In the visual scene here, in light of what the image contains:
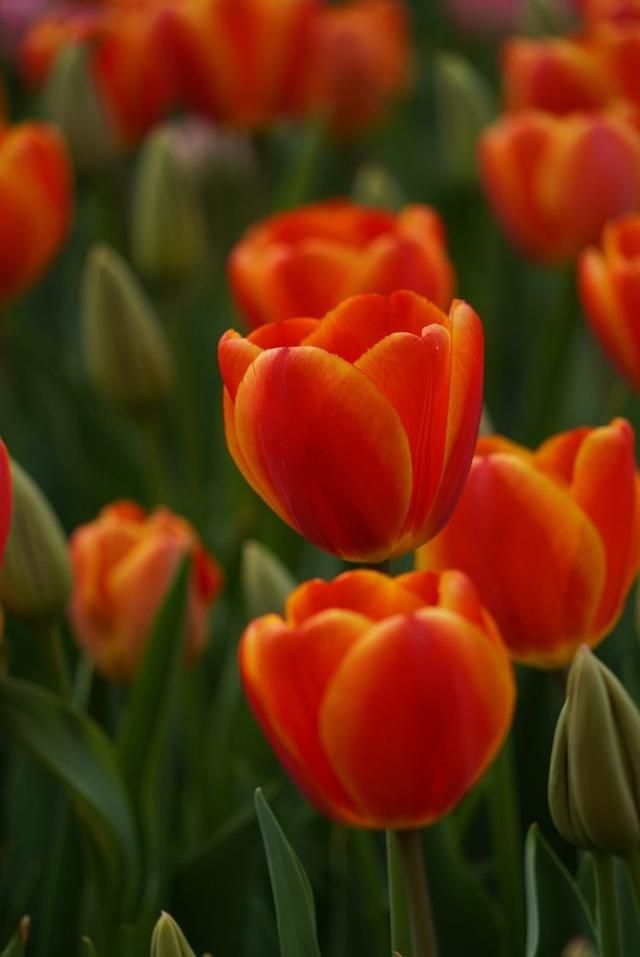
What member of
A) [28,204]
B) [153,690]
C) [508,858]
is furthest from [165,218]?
[508,858]

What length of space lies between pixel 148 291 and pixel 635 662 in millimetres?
843

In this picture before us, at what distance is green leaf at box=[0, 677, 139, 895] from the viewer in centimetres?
71

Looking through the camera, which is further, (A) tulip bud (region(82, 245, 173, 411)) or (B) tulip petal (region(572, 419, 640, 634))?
(A) tulip bud (region(82, 245, 173, 411))

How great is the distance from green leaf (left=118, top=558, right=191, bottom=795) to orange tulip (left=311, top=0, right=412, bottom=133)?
0.85 m

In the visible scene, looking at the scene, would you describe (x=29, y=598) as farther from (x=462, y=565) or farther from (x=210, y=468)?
(x=210, y=468)

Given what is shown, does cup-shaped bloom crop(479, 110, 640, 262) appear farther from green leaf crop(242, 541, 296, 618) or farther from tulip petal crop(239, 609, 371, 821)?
tulip petal crop(239, 609, 371, 821)

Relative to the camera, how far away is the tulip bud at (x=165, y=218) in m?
1.22

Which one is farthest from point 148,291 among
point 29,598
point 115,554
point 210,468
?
point 29,598

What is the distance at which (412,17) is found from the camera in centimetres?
243

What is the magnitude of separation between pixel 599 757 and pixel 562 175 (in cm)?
62

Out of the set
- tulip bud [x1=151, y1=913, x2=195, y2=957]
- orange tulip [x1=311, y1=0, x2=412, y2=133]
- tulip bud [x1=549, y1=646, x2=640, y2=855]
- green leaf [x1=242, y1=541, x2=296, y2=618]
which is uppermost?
tulip bud [x1=549, y1=646, x2=640, y2=855]

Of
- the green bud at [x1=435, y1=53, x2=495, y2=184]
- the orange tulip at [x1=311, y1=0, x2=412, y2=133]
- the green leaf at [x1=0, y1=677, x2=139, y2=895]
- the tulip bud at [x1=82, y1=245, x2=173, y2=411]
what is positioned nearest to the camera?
the green leaf at [x1=0, y1=677, x2=139, y2=895]

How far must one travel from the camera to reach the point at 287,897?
59cm

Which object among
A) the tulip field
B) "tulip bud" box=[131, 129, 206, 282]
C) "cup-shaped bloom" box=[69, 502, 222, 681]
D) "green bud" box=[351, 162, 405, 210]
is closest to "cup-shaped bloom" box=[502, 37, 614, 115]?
the tulip field
